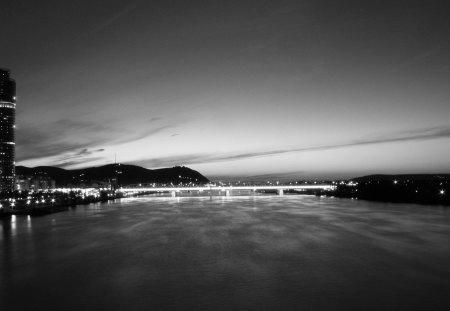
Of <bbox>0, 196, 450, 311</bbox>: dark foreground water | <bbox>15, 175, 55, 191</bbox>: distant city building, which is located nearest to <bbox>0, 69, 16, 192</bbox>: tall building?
<bbox>15, 175, 55, 191</bbox>: distant city building

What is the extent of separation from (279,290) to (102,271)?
8.00 m

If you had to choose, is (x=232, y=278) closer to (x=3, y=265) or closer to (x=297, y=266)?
(x=297, y=266)

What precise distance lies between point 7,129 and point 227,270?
163750mm

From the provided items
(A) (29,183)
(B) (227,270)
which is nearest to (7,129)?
(A) (29,183)

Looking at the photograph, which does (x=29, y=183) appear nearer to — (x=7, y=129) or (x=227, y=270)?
(x=7, y=129)

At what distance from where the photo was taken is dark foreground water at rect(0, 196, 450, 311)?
12.7 metres

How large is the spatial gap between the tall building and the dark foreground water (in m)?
132

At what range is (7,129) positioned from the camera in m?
156

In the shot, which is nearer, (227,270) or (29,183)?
(227,270)

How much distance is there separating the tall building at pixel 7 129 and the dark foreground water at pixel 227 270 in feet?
434

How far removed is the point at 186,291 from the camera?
45.4ft

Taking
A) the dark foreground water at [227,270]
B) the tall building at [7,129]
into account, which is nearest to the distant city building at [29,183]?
the tall building at [7,129]

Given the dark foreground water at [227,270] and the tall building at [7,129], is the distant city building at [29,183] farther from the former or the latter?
the dark foreground water at [227,270]

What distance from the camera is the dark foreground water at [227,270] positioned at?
12.7 metres
